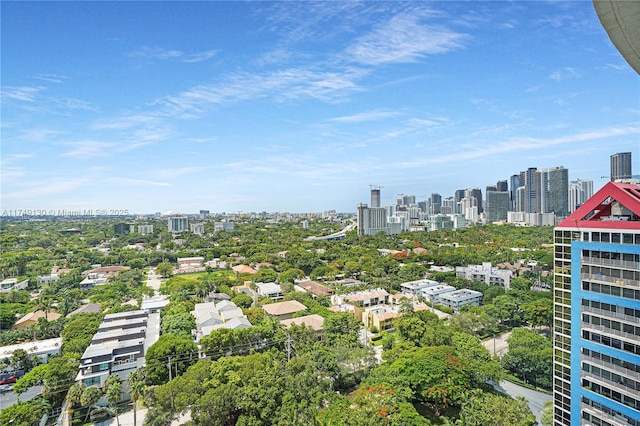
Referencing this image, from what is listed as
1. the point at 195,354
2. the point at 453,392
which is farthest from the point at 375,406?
the point at 195,354

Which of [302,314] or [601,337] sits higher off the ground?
[601,337]

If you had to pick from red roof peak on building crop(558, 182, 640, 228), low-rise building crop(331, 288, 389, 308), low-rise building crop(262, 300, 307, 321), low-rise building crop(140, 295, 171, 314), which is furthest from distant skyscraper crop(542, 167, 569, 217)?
low-rise building crop(140, 295, 171, 314)

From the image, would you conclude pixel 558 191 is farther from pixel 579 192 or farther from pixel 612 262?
pixel 612 262

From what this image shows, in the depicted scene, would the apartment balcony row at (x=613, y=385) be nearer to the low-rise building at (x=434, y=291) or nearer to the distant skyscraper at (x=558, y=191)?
the low-rise building at (x=434, y=291)

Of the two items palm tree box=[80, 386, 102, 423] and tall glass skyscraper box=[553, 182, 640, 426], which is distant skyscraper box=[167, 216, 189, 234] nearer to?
palm tree box=[80, 386, 102, 423]

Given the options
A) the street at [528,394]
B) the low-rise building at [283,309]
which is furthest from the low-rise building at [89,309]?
the street at [528,394]

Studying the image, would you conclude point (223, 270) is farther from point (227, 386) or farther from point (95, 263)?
point (227, 386)
